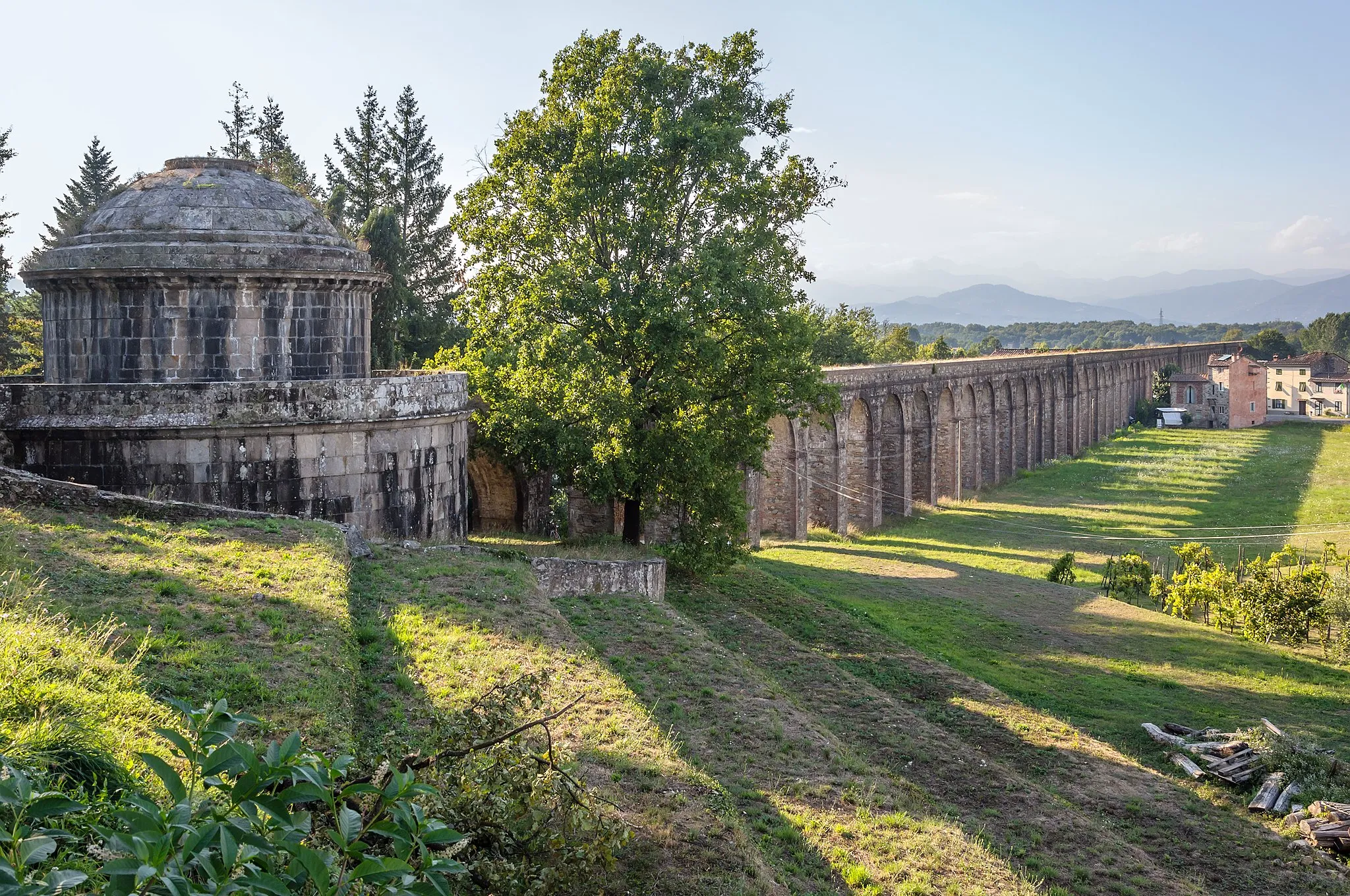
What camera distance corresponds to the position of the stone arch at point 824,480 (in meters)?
33.4

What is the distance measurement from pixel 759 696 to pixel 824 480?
22.4 metres

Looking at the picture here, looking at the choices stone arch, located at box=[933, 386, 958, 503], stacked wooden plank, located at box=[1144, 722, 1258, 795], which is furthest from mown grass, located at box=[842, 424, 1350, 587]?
stacked wooden plank, located at box=[1144, 722, 1258, 795]

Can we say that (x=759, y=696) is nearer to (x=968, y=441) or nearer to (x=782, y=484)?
(x=782, y=484)

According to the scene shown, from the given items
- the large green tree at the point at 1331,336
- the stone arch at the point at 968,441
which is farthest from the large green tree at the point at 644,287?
the large green tree at the point at 1331,336

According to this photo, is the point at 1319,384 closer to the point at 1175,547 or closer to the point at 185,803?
the point at 1175,547

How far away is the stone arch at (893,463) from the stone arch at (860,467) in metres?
1.68

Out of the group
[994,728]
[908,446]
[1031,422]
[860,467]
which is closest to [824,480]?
[860,467]

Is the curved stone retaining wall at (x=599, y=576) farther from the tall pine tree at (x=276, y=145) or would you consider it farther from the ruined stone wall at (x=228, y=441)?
the tall pine tree at (x=276, y=145)

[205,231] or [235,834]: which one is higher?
[205,231]

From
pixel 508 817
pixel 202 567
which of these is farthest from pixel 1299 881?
pixel 202 567

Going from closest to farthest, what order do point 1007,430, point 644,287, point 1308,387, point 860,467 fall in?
point 644,287 < point 860,467 < point 1007,430 < point 1308,387

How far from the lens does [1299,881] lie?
35.8 ft

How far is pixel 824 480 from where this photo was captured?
111ft

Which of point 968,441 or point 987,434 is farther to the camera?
point 987,434
